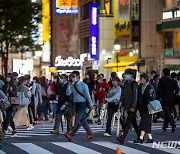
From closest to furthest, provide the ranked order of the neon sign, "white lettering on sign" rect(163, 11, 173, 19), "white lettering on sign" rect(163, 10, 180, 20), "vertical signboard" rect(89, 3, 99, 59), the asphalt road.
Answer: the asphalt road, "white lettering on sign" rect(163, 10, 180, 20), "white lettering on sign" rect(163, 11, 173, 19), "vertical signboard" rect(89, 3, 99, 59), the neon sign

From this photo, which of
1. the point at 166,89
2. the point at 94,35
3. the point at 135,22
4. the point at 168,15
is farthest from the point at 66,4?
the point at 166,89

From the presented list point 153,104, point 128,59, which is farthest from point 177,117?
point 128,59

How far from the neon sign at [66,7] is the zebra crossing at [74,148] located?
55896 millimetres

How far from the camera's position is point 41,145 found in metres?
17.0

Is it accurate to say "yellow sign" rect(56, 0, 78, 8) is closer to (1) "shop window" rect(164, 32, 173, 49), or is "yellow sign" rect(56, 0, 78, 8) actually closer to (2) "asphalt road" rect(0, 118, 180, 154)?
(1) "shop window" rect(164, 32, 173, 49)

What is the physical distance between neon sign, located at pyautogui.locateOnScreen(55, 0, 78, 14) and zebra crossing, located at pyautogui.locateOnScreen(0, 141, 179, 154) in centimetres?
5590

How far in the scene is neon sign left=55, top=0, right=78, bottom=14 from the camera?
Result: 72812 millimetres

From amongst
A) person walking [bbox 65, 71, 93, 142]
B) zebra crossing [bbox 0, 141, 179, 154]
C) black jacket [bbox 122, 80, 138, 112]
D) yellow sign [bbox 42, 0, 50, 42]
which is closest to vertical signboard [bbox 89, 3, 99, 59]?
yellow sign [bbox 42, 0, 50, 42]

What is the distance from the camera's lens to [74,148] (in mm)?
16250

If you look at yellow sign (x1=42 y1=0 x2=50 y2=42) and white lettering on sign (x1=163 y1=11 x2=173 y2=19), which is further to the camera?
yellow sign (x1=42 y1=0 x2=50 y2=42)

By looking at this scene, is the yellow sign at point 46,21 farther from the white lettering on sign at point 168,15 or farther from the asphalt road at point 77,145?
the asphalt road at point 77,145

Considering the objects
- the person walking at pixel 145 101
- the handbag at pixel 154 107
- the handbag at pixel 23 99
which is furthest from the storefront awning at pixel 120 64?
the handbag at pixel 154 107

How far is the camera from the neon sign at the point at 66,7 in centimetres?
7281

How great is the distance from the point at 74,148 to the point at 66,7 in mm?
57668
